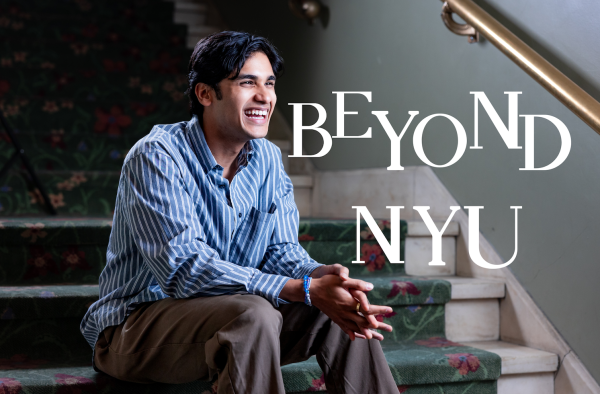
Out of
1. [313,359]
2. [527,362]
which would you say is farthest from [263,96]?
[527,362]

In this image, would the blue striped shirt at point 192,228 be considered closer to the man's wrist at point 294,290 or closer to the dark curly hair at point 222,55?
the man's wrist at point 294,290

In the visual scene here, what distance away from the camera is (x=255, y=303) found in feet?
3.83

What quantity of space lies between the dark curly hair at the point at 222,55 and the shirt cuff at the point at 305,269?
44 cm

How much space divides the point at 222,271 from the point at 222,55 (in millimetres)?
502

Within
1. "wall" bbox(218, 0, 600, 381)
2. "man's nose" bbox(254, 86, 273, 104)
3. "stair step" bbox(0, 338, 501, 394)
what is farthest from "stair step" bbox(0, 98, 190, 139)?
"man's nose" bbox(254, 86, 273, 104)

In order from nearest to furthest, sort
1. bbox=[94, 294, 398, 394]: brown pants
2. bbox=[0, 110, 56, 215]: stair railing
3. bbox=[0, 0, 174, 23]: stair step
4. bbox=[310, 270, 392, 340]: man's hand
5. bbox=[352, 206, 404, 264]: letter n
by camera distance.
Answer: bbox=[94, 294, 398, 394]: brown pants → bbox=[310, 270, 392, 340]: man's hand → bbox=[352, 206, 404, 264]: letter n → bbox=[0, 110, 56, 215]: stair railing → bbox=[0, 0, 174, 23]: stair step

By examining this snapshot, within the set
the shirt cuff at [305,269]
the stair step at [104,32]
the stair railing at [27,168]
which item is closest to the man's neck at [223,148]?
the shirt cuff at [305,269]

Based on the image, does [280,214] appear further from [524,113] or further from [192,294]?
[524,113]

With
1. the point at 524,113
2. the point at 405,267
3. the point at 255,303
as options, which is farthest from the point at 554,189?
the point at 255,303

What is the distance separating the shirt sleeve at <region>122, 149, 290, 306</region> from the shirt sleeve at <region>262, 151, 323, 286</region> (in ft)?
0.64

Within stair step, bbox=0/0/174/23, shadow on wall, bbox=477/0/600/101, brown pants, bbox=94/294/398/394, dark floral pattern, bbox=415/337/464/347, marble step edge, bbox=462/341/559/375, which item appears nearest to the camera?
brown pants, bbox=94/294/398/394

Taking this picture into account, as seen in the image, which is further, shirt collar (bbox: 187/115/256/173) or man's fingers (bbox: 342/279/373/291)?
shirt collar (bbox: 187/115/256/173)

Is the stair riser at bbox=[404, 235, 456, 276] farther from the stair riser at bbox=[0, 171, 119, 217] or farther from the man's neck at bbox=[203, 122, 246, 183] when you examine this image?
the stair riser at bbox=[0, 171, 119, 217]

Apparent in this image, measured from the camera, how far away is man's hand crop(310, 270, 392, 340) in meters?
1.22
